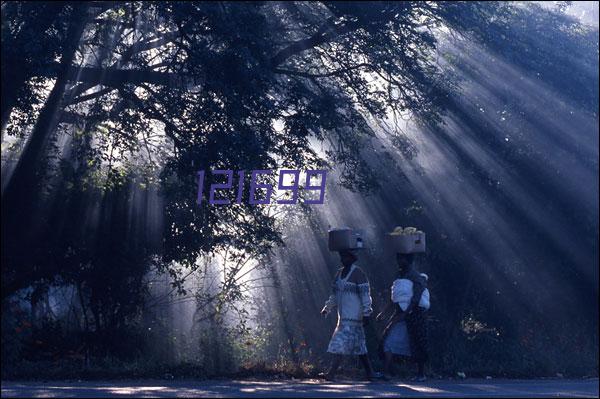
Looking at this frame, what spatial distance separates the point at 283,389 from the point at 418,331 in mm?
2568

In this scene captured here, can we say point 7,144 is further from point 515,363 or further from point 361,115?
point 515,363

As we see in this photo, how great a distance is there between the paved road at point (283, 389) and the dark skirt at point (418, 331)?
A: 1.45 feet

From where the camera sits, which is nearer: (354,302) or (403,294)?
(354,302)

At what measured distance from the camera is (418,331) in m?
13.0

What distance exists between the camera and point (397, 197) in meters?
17.8

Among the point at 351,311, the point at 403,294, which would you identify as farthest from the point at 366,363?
the point at 403,294

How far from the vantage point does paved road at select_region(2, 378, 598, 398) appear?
9.95 meters

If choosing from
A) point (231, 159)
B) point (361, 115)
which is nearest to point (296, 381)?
point (231, 159)

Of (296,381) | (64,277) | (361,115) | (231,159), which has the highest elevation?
(361,115)

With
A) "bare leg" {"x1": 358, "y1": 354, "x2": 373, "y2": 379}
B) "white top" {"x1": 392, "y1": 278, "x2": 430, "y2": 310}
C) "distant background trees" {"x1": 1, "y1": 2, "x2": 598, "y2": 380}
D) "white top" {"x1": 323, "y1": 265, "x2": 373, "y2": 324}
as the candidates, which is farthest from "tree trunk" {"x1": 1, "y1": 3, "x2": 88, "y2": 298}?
"white top" {"x1": 392, "y1": 278, "x2": 430, "y2": 310}

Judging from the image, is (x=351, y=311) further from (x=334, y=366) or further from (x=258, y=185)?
(x=258, y=185)

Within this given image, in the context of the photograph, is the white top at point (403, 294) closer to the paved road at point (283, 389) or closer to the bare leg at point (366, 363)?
the bare leg at point (366, 363)

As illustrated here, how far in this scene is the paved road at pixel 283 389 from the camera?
32.6ft

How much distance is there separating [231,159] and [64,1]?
3.16 meters
